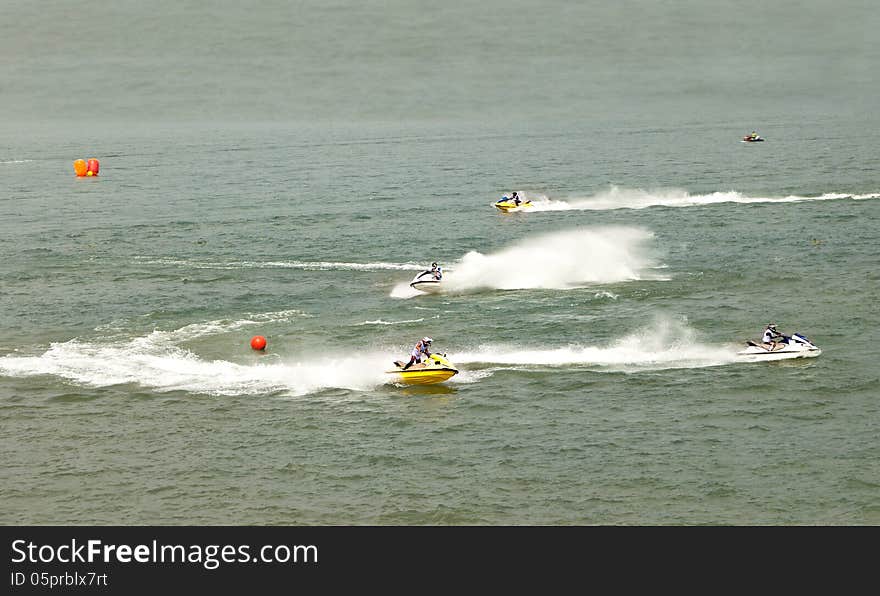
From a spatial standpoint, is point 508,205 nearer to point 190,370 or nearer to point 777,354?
→ point 777,354

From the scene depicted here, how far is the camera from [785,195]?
113m

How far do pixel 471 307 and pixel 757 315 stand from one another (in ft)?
57.0

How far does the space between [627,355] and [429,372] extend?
37.5ft

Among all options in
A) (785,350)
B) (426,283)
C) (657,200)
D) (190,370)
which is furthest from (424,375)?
(657,200)

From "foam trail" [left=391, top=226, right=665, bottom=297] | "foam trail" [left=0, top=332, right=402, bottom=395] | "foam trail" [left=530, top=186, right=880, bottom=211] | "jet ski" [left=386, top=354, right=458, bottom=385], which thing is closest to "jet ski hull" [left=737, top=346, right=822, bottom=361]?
"jet ski" [left=386, top=354, right=458, bottom=385]

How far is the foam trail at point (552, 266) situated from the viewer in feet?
248

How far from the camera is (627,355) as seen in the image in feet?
191

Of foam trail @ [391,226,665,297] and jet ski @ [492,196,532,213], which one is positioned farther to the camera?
jet ski @ [492,196,532,213]

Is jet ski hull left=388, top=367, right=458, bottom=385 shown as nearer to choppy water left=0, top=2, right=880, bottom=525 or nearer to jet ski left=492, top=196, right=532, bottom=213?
choppy water left=0, top=2, right=880, bottom=525

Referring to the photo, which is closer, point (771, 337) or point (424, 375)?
point (424, 375)

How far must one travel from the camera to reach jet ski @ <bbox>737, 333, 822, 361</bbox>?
2208 inches

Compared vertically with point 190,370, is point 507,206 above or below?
above

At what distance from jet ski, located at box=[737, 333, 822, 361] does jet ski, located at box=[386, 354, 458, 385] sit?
1557 cm
